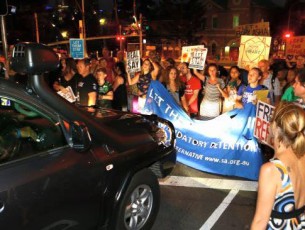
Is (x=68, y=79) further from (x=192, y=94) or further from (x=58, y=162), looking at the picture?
(x=58, y=162)

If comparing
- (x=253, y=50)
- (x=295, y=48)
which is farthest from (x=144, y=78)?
(x=295, y=48)

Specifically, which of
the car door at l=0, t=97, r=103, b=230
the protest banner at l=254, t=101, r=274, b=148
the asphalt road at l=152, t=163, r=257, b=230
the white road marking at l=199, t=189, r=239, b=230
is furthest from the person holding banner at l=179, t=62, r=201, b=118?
the car door at l=0, t=97, r=103, b=230

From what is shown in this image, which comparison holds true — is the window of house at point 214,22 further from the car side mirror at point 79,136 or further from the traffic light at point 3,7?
the car side mirror at point 79,136

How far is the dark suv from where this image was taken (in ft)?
8.58

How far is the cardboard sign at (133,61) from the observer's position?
823 centimetres

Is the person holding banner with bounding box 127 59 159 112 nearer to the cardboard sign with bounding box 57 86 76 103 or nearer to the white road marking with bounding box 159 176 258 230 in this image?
the cardboard sign with bounding box 57 86 76 103

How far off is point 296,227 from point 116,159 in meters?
1.76

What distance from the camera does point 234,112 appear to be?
5.75m

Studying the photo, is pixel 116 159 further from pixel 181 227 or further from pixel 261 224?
pixel 261 224

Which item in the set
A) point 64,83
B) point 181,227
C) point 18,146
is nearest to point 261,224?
point 18,146

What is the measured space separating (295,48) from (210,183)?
46.4ft

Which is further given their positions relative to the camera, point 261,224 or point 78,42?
point 78,42

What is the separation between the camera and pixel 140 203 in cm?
389

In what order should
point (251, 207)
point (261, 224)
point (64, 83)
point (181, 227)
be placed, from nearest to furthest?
point (261, 224)
point (181, 227)
point (251, 207)
point (64, 83)
